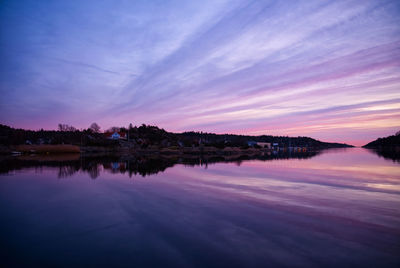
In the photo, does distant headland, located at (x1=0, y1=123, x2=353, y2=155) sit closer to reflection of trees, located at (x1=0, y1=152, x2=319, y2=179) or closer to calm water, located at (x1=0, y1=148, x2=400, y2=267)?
reflection of trees, located at (x1=0, y1=152, x2=319, y2=179)

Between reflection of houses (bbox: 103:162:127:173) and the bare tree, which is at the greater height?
the bare tree

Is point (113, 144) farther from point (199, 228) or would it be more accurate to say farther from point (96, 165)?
point (199, 228)

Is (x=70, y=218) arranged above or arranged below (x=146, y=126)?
below

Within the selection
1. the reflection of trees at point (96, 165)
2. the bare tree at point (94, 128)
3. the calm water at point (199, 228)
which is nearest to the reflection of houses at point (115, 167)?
the reflection of trees at point (96, 165)

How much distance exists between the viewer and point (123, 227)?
744 centimetres

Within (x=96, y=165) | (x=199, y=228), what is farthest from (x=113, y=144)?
(x=199, y=228)

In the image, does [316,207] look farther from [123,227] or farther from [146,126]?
[146,126]

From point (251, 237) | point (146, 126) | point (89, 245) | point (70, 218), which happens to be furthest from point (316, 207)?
point (146, 126)

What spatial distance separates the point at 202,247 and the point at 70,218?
5155 mm

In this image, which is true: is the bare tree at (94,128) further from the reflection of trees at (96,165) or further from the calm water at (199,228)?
the calm water at (199,228)

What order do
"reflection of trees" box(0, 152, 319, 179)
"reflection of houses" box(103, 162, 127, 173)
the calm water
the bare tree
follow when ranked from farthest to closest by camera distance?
1. the bare tree
2. "reflection of houses" box(103, 162, 127, 173)
3. "reflection of trees" box(0, 152, 319, 179)
4. the calm water

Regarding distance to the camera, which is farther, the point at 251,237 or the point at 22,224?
the point at 22,224

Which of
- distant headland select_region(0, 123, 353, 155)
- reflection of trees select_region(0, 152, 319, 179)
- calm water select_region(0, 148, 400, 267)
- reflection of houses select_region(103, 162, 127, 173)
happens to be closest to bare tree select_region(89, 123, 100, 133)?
distant headland select_region(0, 123, 353, 155)

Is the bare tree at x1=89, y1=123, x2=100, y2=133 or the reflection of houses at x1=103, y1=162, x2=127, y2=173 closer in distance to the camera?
the reflection of houses at x1=103, y1=162, x2=127, y2=173
